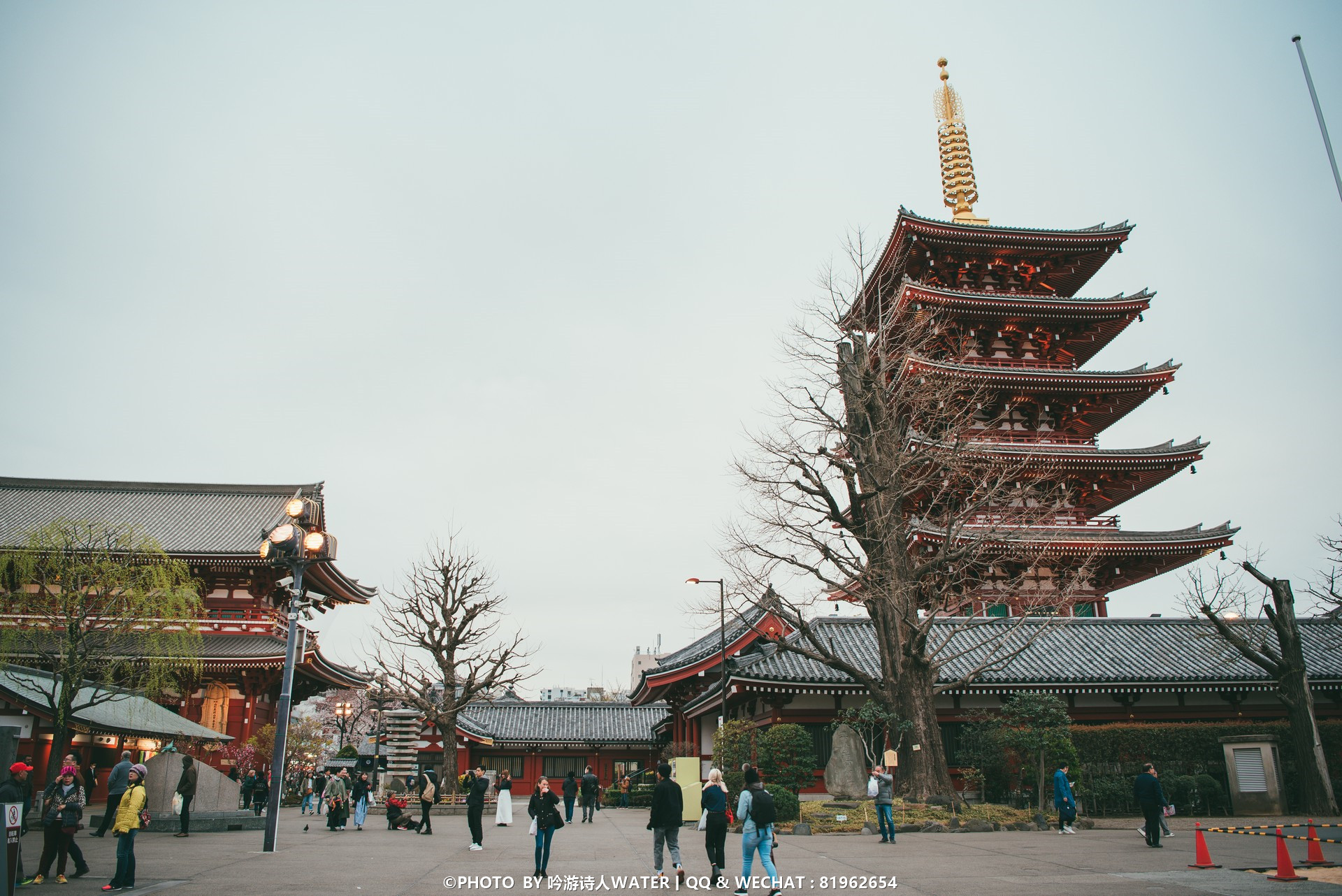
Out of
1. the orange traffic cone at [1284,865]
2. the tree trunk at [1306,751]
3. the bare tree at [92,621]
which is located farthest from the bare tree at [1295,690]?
the bare tree at [92,621]

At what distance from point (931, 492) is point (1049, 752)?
13.1 meters

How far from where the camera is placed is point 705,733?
29266 millimetres

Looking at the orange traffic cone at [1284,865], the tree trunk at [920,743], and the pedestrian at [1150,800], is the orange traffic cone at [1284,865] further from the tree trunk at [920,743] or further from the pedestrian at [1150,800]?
the tree trunk at [920,743]

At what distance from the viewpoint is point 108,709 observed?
2305cm

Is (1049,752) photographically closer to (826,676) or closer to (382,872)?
(826,676)

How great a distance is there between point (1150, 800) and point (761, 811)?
8.47m

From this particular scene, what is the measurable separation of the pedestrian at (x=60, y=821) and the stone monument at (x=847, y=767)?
616 inches

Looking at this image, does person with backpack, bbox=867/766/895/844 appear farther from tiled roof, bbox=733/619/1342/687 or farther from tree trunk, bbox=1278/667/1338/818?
tree trunk, bbox=1278/667/1338/818

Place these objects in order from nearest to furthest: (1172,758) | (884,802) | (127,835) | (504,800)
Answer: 1. (127,835)
2. (884,802)
3. (1172,758)
4. (504,800)

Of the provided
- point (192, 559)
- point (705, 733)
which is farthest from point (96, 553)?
point (705, 733)

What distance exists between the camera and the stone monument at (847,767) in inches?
803

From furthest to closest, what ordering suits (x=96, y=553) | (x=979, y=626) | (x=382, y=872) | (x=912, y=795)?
(x=979, y=626), (x=96, y=553), (x=912, y=795), (x=382, y=872)

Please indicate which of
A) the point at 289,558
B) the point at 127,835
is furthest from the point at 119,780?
the point at 289,558

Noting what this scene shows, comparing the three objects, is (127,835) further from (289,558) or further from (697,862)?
(697,862)
